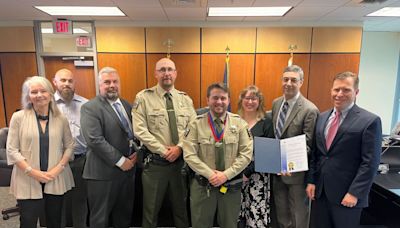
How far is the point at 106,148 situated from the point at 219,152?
925 millimetres

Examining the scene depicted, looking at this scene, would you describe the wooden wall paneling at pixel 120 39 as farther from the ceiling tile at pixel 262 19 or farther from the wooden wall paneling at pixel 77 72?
the ceiling tile at pixel 262 19

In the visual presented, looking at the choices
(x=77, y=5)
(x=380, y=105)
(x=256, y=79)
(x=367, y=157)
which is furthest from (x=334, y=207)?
(x=380, y=105)

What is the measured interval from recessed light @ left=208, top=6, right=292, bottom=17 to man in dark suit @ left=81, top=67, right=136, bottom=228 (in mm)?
2636

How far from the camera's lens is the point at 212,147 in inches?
78.6

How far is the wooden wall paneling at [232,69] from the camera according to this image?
506 centimetres

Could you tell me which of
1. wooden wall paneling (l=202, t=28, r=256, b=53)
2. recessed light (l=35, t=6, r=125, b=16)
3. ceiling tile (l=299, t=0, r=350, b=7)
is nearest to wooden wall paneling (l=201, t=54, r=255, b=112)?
wooden wall paneling (l=202, t=28, r=256, b=53)

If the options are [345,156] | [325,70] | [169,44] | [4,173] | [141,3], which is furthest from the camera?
[325,70]

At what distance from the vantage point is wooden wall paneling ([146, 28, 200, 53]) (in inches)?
195

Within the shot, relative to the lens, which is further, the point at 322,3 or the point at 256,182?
the point at 322,3

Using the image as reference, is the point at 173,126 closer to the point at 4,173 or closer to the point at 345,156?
the point at 345,156

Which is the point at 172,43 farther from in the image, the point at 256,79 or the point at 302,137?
the point at 302,137

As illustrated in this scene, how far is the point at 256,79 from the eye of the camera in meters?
5.13

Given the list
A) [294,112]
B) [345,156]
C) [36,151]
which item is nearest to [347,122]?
[345,156]

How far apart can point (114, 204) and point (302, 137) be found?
68.4 inches
